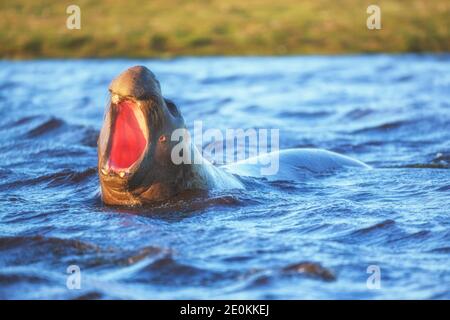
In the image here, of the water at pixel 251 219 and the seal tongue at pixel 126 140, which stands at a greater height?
the seal tongue at pixel 126 140

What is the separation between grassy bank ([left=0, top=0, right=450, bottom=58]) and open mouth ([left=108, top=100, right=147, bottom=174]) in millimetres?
11444

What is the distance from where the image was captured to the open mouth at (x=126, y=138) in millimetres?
7398

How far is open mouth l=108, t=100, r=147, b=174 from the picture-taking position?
24.3ft

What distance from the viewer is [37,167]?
10336 millimetres

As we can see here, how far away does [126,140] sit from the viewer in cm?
745

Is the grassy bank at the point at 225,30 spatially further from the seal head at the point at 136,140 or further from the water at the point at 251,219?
the seal head at the point at 136,140

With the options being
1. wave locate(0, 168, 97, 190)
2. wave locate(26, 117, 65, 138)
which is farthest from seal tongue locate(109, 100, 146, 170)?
wave locate(26, 117, 65, 138)

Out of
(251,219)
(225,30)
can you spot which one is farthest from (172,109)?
(225,30)

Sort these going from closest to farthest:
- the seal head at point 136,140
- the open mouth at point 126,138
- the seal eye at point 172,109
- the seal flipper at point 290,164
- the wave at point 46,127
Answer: the seal head at point 136,140, the open mouth at point 126,138, the seal eye at point 172,109, the seal flipper at point 290,164, the wave at point 46,127

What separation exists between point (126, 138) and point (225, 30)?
40.7ft

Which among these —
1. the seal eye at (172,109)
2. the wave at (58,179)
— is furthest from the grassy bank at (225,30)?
the seal eye at (172,109)

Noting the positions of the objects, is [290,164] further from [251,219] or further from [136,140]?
[136,140]
